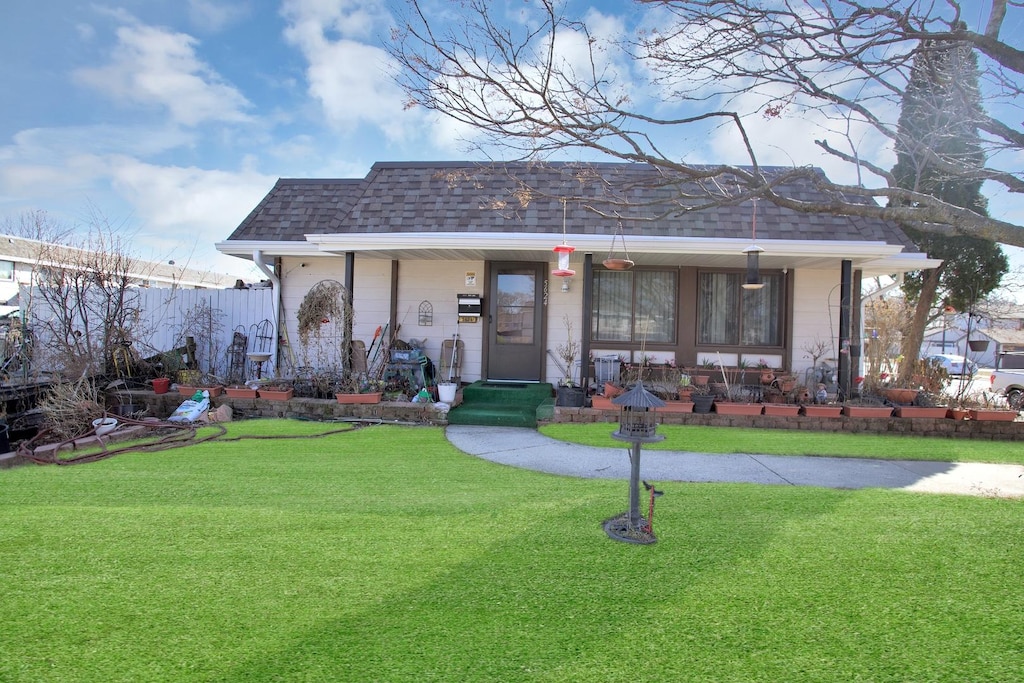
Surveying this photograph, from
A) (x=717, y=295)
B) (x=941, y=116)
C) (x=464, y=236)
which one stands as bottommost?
(x=717, y=295)

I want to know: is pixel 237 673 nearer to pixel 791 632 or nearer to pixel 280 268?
pixel 791 632

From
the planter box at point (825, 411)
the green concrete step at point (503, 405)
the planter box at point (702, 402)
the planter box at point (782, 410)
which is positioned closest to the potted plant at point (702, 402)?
the planter box at point (702, 402)

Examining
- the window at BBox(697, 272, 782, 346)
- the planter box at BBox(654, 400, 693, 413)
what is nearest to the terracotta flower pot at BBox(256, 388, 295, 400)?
the planter box at BBox(654, 400, 693, 413)

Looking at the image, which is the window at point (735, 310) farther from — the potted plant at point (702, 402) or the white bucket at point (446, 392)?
the white bucket at point (446, 392)

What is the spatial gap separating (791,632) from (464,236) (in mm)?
6953

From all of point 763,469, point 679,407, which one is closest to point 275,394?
point 679,407

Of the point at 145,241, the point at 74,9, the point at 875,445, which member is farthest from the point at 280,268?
the point at 875,445

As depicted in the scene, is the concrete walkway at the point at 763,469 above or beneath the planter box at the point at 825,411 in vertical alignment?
beneath

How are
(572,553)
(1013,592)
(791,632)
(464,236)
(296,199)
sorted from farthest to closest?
1. (296,199)
2. (464,236)
3. (572,553)
4. (1013,592)
5. (791,632)

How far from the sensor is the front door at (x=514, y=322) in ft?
32.7

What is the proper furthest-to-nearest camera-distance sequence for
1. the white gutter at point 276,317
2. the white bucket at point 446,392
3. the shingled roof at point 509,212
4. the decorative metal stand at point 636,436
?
the white gutter at point 276,317 < the shingled roof at point 509,212 < the white bucket at point 446,392 < the decorative metal stand at point 636,436

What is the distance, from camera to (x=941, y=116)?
5895 millimetres

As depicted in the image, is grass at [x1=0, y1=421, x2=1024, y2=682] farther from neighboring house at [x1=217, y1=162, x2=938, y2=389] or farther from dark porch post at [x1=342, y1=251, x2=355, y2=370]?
neighboring house at [x1=217, y1=162, x2=938, y2=389]

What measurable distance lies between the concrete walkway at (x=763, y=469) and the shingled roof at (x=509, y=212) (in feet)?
11.8
